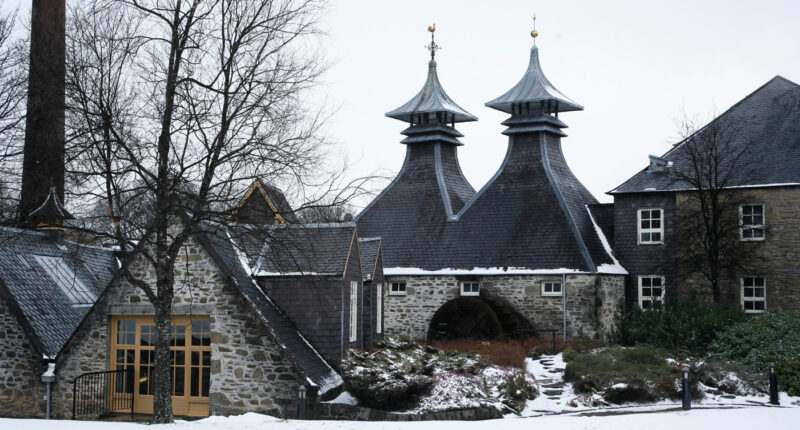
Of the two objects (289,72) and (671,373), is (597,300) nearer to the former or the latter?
(671,373)

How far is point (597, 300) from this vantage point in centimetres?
2633

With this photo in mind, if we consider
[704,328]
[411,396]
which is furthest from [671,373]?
[411,396]

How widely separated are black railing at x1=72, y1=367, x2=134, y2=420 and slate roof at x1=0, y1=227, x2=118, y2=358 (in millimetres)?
1266

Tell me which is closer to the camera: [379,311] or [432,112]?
[379,311]

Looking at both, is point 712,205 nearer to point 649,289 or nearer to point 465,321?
point 649,289

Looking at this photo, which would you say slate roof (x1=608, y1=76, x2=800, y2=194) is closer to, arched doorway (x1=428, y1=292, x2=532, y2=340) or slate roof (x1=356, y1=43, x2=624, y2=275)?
slate roof (x1=356, y1=43, x2=624, y2=275)

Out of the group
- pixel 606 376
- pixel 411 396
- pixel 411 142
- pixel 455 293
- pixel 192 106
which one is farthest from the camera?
pixel 411 142

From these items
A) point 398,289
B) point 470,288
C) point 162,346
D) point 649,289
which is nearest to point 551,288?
point 470,288

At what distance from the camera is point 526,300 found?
89.5ft

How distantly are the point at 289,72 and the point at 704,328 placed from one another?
1390 cm

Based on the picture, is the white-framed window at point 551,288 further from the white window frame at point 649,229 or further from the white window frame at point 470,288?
the white window frame at point 649,229

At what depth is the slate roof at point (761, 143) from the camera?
26.1 metres


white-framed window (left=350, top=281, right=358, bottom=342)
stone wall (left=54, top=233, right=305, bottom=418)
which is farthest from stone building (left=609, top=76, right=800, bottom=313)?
stone wall (left=54, top=233, right=305, bottom=418)

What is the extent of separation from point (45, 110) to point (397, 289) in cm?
1547
